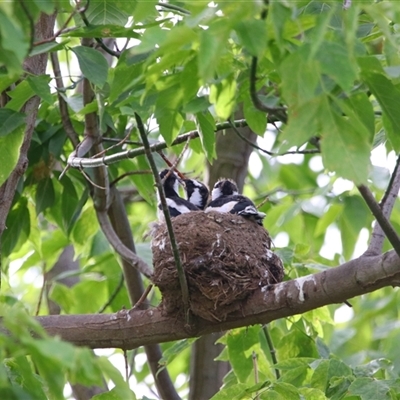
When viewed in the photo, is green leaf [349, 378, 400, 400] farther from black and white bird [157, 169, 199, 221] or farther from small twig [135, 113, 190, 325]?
black and white bird [157, 169, 199, 221]

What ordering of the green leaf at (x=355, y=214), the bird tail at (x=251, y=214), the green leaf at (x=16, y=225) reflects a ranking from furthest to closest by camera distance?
the green leaf at (x=355, y=214), the green leaf at (x=16, y=225), the bird tail at (x=251, y=214)

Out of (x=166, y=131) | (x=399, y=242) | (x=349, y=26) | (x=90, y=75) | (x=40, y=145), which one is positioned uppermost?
(x=40, y=145)

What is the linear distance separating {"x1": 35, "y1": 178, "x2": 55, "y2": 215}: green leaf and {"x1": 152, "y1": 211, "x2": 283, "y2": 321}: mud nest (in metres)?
0.81

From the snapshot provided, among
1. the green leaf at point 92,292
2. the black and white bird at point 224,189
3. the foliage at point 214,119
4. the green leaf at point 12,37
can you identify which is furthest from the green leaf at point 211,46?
the green leaf at point 92,292

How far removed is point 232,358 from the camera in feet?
14.2

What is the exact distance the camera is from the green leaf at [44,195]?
498cm

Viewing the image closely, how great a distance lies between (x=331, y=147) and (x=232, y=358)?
245 cm

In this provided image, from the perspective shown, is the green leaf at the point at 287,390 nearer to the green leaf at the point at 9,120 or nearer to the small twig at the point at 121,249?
the small twig at the point at 121,249

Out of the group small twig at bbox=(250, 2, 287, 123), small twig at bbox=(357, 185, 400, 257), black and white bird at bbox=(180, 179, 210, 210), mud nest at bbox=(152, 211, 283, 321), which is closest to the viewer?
small twig at bbox=(250, 2, 287, 123)

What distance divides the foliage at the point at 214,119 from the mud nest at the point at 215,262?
0.84ft

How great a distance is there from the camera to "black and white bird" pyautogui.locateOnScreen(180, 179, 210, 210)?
5613 millimetres

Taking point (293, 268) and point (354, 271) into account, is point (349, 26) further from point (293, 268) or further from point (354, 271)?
point (293, 268)

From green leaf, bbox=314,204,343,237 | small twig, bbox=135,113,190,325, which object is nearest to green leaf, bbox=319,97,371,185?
small twig, bbox=135,113,190,325

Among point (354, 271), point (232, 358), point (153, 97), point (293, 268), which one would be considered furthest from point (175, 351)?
point (153, 97)
